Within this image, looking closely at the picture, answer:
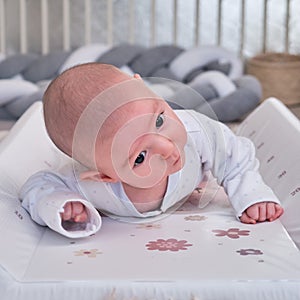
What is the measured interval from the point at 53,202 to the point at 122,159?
0.34 feet

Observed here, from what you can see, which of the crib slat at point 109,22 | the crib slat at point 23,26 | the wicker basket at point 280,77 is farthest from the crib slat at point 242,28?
the crib slat at point 23,26

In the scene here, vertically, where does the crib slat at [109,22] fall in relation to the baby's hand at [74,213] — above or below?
below

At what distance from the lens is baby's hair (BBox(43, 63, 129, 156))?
33.9 inches

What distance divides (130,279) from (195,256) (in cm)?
9

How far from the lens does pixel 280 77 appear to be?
2352mm

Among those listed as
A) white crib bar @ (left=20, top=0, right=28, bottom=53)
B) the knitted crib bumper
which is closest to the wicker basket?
the knitted crib bumper

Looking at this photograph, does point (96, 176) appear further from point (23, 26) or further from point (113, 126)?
point (23, 26)

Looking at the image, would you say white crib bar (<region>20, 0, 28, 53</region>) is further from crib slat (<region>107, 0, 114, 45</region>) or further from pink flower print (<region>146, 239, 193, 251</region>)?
pink flower print (<region>146, 239, 193, 251</region>)

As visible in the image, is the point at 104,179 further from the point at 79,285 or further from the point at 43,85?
the point at 43,85

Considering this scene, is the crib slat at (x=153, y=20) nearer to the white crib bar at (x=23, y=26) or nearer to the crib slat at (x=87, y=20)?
the crib slat at (x=87, y=20)

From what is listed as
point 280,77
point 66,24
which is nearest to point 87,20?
point 66,24

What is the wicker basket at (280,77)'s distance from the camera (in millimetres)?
2344

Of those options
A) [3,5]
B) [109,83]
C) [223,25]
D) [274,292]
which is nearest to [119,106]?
[109,83]

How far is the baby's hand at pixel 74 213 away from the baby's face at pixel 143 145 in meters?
0.05
